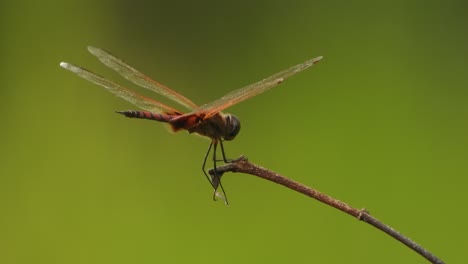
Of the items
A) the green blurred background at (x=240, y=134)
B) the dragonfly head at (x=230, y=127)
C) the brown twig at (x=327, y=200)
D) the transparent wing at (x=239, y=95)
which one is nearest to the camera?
the brown twig at (x=327, y=200)

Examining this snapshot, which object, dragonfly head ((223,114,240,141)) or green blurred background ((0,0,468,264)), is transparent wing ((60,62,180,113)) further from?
green blurred background ((0,0,468,264))

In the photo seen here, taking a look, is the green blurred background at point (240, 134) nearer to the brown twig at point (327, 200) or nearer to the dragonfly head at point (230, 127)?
the dragonfly head at point (230, 127)

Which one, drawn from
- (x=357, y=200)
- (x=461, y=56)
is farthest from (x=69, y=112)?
(x=461, y=56)

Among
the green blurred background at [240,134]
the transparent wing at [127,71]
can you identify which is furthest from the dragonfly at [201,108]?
the green blurred background at [240,134]

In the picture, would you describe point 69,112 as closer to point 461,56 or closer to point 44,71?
point 44,71

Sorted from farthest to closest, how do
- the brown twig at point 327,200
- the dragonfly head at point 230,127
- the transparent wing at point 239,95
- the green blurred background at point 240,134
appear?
the green blurred background at point 240,134 < the dragonfly head at point 230,127 < the transparent wing at point 239,95 < the brown twig at point 327,200

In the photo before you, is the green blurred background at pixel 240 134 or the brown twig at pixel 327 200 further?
the green blurred background at pixel 240 134

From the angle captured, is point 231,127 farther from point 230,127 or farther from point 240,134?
point 240,134
